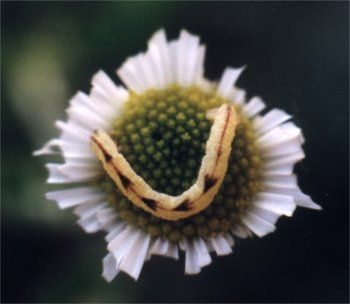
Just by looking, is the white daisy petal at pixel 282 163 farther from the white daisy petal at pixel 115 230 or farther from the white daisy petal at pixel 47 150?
the white daisy petal at pixel 47 150

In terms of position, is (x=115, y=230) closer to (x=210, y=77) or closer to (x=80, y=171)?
(x=80, y=171)

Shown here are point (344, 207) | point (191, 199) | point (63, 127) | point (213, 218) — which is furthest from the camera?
point (344, 207)

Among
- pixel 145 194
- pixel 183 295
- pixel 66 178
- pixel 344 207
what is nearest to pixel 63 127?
pixel 66 178

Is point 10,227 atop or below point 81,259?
atop

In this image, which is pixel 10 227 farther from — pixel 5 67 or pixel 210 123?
pixel 210 123

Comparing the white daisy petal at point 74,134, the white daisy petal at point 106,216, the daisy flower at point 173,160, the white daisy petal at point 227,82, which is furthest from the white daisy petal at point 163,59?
the white daisy petal at point 106,216

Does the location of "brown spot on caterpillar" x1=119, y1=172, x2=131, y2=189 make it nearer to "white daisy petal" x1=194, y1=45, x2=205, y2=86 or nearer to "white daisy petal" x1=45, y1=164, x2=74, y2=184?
"white daisy petal" x1=45, y1=164, x2=74, y2=184

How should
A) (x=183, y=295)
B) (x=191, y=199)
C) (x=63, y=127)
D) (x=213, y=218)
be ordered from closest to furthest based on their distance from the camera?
(x=191, y=199)
(x=213, y=218)
(x=63, y=127)
(x=183, y=295)

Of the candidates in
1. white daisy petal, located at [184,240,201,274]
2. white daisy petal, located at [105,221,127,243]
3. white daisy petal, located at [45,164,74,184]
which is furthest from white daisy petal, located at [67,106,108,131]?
white daisy petal, located at [184,240,201,274]
